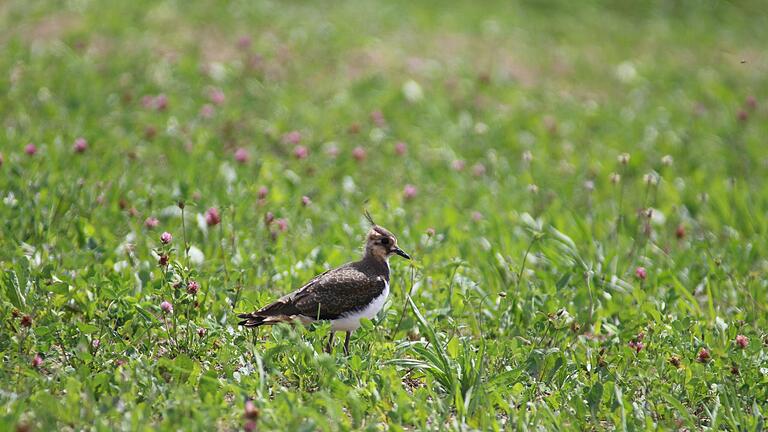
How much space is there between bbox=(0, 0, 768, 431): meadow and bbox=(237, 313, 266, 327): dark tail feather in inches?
5.0

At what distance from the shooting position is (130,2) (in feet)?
40.3

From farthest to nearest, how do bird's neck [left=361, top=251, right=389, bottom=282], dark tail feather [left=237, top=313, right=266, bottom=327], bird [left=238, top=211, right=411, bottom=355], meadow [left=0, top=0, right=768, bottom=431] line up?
bird's neck [left=361, top=251, right=389, bottom=282] < bird [left=238, top=211, right=411, bottom=355] < dark tail feather [left=237, top=313, right=266, bottom=327] < meadow [left=0, top=0, right=768, bottom=431]

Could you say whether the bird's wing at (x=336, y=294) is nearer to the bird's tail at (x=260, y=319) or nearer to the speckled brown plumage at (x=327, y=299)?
the speckled brown plumage at (x=327, y=299)

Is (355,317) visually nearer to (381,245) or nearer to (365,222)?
(381,245)

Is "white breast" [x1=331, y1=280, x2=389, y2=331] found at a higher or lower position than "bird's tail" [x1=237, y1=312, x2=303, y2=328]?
lower

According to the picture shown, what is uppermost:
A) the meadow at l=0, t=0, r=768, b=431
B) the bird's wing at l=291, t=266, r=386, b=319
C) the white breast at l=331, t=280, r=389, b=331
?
the bird's wing at l=291, t=266, r=386, b=319

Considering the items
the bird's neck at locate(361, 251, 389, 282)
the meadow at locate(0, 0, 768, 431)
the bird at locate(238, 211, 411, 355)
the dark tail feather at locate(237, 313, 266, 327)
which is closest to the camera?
the meadow at locate(0, 0, 768, 431)

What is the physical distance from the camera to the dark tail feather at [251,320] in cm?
513

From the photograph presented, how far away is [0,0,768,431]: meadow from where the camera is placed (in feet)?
16.1

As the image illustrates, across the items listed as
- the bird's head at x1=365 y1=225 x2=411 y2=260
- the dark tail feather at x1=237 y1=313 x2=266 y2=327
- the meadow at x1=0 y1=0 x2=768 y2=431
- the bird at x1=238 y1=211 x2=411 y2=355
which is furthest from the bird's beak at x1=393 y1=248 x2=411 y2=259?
the dark tail feather at x1=237 y1=313 x2=266 y2=327

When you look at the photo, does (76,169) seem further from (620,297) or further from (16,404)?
(620,297)

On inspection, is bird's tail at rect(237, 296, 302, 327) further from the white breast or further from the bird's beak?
the bird's beak

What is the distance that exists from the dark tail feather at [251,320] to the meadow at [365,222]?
13cm

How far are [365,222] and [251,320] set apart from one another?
2.46 meters
